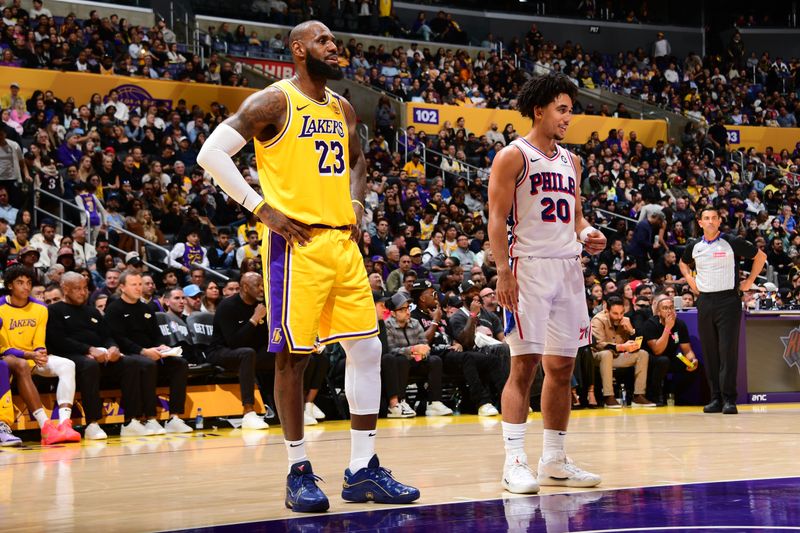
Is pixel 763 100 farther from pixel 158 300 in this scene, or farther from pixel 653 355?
pixel 158 300

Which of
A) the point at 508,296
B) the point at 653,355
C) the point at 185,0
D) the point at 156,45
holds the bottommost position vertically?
the point at 653,355

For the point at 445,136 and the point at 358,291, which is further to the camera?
the point at 445,136

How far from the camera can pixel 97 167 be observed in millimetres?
15047

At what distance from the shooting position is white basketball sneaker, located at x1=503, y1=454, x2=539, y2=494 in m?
4.74

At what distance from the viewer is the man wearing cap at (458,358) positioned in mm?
10875

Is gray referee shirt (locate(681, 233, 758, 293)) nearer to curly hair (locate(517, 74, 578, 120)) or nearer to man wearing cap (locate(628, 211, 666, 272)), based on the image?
curly hair (locate(517, 74, 578, 120))

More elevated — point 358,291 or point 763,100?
point 763,100

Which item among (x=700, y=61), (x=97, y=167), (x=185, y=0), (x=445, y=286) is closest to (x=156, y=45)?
(x=185, y=0)

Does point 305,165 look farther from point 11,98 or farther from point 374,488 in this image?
point 11,98

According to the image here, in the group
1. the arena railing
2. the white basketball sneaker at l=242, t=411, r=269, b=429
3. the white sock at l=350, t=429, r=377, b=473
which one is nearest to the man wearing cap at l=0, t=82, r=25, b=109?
the arena railing

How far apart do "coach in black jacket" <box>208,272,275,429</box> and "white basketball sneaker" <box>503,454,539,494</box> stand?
16.3 ft

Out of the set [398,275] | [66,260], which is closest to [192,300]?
[66,260]

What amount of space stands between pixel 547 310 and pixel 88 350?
5.11m

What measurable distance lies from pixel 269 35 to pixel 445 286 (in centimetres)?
1261
